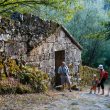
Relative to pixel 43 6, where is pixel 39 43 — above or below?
below

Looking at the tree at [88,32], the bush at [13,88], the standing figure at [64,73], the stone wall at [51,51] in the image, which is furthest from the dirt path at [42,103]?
the tree at [88,32]

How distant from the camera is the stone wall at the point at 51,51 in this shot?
1647 centimetres

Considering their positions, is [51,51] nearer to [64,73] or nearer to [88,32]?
[64,73]

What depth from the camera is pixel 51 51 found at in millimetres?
17609

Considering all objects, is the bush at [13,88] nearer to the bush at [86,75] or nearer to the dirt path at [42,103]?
the dirt path at [42,103]

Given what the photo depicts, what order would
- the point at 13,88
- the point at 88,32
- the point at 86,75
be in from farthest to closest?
the point at 88,32 < the point at 86,75 < the point at 13,88

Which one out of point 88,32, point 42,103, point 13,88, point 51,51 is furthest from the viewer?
point 88,32

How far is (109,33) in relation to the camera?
22.9 m

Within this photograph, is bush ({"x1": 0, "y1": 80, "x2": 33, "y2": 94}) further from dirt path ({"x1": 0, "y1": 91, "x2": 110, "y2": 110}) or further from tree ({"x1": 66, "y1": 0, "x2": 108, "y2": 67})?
tree ({"x1": 66, "y1": 0, "x2": 108, "y2": 67})

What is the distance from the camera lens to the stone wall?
16.5 meters

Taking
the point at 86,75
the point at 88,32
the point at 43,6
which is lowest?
the point at 86,75

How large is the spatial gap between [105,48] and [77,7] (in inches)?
930

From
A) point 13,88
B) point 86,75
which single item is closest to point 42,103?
point 13,88

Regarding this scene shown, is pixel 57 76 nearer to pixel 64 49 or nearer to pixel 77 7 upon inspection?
pixel 64 49
